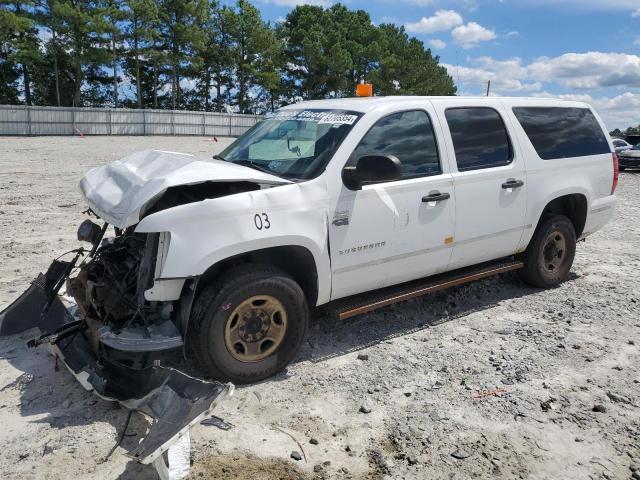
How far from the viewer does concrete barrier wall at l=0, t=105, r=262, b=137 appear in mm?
33875

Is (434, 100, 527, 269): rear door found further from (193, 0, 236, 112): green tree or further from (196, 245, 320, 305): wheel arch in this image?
(193, 0, 236, 112): green tree

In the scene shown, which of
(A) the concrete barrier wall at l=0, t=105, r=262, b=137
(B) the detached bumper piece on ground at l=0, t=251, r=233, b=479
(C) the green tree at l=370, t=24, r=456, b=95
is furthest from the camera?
(C) the green tree at l=370, t=24, r=456, b=95

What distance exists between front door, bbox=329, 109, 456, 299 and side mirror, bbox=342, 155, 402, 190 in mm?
104

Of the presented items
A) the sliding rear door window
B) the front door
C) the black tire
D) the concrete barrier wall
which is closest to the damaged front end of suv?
the front door

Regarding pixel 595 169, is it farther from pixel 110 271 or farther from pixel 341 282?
pixel 110 271

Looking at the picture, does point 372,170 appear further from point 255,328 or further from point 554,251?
point 554,251

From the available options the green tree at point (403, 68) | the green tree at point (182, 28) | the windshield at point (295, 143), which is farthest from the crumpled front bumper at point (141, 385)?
the green tree at point (403, 68)

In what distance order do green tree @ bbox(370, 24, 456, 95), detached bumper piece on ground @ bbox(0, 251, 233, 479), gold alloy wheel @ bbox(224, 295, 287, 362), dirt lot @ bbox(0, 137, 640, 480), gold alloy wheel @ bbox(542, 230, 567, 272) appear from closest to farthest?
detached bumper piece on ground @ bbox(0, 251, 233, 479) < dirt lot @ bbox(0, 137, 640, 480) < gold alloy wheel @ bbox(224, 295, 287, 362) < gold alloy wheel @ bbox(542, 230, 567, 272) < green tree @ bbox(370, 24, 456, 95)

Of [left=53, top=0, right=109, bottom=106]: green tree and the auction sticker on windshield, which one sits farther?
[left=53, top=0, right=109, bottom=106]: green tree

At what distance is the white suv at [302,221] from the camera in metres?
3.59

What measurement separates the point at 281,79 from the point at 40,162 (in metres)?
43.6

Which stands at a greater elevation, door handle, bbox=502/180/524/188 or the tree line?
the tree line

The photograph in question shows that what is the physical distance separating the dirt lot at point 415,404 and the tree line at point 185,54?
4158cm

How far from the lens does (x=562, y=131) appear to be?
584 centimetres
